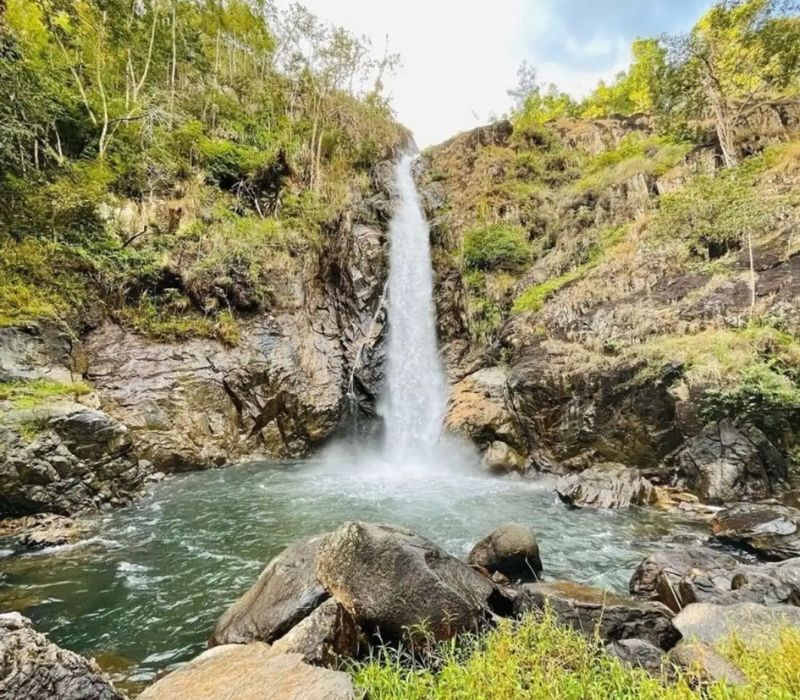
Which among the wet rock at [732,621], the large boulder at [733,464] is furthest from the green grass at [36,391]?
the large boulder at [733,464]

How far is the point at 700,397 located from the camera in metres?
9.13

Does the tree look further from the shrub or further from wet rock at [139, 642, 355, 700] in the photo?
wet rock at [139, 642, 355, 700]

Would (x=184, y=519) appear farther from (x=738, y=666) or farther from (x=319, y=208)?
(x=319, y=208)

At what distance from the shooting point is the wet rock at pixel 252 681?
2902mm

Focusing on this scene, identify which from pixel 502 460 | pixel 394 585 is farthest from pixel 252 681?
pixel 502 460

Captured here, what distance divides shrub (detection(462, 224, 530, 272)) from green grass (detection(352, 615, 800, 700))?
14.7 metres

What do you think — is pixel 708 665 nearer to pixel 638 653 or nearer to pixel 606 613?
pixel 638 653

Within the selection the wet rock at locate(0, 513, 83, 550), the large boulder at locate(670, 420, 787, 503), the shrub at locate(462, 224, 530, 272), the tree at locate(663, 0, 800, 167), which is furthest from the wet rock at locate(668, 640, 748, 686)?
the tree at locate(663, 0, 800, 167)

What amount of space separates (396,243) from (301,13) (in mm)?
16038

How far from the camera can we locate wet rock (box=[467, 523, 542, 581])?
5.91 metres

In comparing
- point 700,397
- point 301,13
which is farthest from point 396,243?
point 301,13

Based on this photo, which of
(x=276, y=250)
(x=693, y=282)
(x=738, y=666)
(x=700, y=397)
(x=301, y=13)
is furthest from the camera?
(x=301, y=13)

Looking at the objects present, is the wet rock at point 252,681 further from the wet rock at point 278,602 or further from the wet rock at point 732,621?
the wet rock at point 732,621

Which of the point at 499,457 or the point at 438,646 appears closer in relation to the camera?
the point at 438,646
